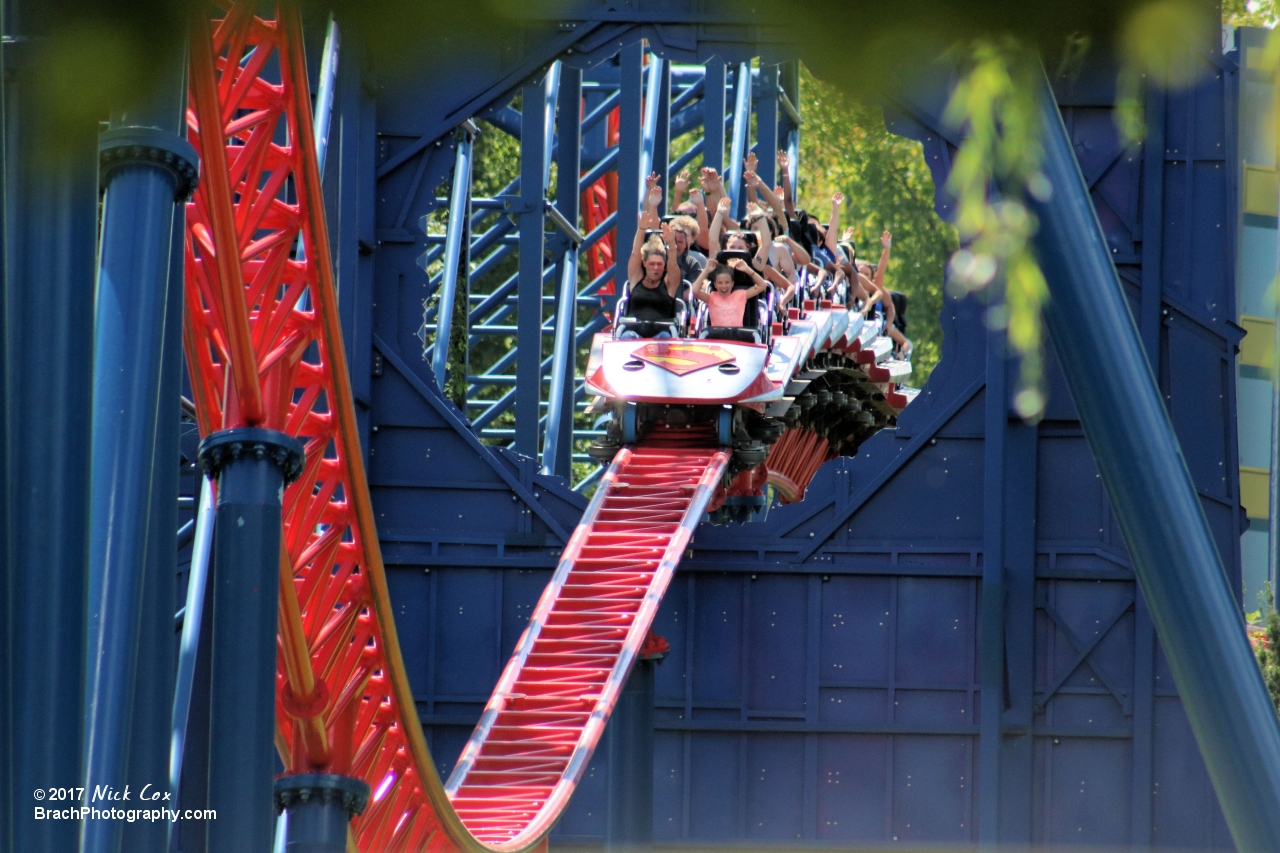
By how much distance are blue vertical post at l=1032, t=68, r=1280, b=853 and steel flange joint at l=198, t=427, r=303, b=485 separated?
3192 millimetres

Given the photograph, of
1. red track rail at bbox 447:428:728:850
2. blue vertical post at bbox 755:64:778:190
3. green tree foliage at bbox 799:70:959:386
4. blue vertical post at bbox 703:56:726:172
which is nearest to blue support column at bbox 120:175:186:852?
red track rail at bbox 447:428:728:850

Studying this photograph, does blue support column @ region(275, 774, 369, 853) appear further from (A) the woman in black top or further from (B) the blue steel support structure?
(B) the blue steel support structure

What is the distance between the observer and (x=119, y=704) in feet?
12.3

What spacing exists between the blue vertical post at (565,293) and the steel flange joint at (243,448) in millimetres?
7260

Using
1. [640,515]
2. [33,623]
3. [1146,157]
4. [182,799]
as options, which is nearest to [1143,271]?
[1146,157]

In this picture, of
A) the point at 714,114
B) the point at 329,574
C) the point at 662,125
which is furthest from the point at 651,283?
the point at 329,574

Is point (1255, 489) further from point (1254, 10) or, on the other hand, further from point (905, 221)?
point (1254, 10)

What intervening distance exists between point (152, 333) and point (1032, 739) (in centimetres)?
835

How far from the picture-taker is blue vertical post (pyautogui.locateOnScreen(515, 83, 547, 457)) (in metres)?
12.5

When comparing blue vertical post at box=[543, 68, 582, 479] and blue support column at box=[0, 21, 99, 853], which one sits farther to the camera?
blue vertical post at box=[543, 68, 582, 479]

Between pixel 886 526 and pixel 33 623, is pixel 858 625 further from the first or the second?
pixel 33 623

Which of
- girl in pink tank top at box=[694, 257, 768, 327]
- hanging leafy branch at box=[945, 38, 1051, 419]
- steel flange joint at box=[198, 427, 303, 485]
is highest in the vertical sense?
girl in pink tank top at box=[694, 257, 768, 327]

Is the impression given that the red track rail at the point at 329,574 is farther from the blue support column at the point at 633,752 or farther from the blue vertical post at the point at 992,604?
the blue vertical post at the point at 992,604

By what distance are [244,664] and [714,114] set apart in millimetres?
9552
